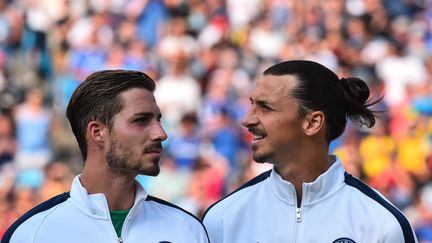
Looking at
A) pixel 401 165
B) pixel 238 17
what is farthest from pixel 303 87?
pixel 238 17

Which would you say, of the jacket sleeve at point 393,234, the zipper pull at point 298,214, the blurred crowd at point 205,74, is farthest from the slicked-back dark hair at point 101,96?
the blurred crowd at point 205,74

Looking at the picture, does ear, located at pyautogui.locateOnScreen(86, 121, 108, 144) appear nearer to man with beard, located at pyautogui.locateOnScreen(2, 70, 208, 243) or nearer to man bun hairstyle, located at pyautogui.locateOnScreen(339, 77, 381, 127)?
man with beard, located at pyautogui.locateOnScreen(2, 70, 208, 243)

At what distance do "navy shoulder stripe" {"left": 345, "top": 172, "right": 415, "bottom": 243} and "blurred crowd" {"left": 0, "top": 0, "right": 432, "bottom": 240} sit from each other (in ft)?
19.0

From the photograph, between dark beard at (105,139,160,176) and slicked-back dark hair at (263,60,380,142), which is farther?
slicked-back dark hair at (263,60,380,142)

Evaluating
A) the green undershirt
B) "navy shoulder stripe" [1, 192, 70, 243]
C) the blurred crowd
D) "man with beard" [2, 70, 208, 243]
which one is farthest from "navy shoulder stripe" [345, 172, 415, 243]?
the blurred crowd

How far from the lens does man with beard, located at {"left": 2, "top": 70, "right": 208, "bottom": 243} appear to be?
471cm

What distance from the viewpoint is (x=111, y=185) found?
4789 millimetres

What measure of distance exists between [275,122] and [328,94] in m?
0.30

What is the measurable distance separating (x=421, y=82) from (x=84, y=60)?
174 inches

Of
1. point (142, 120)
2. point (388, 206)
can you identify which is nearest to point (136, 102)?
point (142, 120)

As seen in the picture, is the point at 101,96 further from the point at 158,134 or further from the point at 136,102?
the point at 158,134

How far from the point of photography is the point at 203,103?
1355 centimetres

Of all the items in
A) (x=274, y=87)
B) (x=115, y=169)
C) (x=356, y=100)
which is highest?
(x=274, y=87)

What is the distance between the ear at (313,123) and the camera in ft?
16.9
